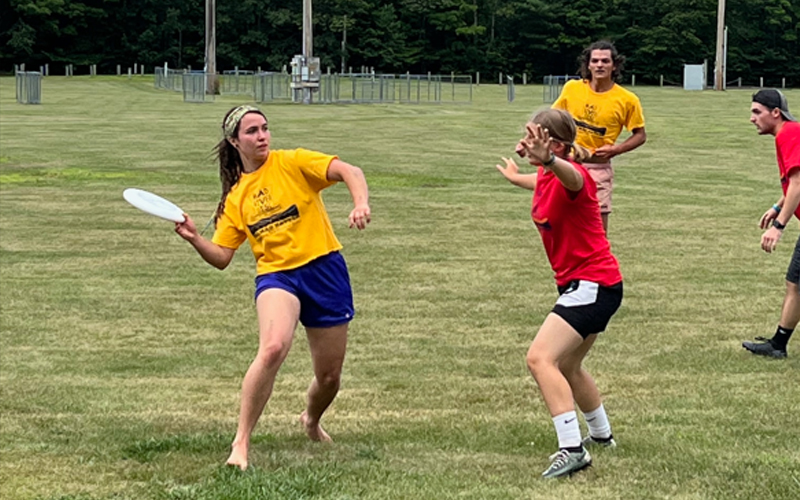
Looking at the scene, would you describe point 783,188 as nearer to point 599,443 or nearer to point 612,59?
point 612,59

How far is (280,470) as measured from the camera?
18.9 feet

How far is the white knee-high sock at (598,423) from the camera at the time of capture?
20.6ft

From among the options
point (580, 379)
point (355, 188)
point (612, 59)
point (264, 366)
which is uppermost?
point (612, 59)

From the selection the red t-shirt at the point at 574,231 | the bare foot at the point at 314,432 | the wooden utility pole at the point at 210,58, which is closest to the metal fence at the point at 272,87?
the wooden utility pole at the point at 210,58

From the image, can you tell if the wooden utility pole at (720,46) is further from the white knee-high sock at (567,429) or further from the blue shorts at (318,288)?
the white knee-high sock at (567,429)

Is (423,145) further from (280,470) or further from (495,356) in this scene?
(280,470)

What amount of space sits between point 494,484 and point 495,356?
11.9 feet

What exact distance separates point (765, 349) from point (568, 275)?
3.77 m

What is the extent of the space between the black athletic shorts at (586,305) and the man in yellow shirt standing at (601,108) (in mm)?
4297

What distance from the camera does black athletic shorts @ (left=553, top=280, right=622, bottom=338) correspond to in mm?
5758

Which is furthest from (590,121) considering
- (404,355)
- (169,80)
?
(169,80)

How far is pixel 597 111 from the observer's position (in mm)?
10055

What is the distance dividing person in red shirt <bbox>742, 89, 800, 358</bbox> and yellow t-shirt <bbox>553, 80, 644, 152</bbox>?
153 centimetres

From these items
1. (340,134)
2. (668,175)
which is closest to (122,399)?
(668,175)
